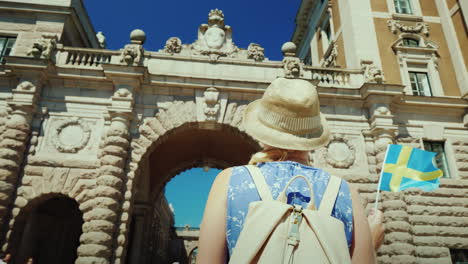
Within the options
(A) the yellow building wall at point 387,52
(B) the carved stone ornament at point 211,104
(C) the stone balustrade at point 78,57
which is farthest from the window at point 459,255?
(C) the stone balustrade at point 78,57

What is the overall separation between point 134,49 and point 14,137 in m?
4.58

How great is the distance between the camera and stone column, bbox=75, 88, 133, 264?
27.9 feet

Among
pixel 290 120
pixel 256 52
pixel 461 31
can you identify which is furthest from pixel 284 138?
pixel 461 31

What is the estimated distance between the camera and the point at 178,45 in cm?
1195

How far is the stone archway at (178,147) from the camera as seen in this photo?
33.0 ft

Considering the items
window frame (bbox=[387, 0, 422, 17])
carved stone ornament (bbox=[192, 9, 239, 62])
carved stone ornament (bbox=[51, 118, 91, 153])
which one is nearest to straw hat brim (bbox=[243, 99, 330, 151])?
carved stone ornament (bbox=[51, 118, 91, 153])

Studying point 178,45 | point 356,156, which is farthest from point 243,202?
point 178,45

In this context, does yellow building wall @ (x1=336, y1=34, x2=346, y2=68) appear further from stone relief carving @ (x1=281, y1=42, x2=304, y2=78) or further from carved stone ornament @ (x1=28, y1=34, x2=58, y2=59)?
carved stone ornament @ (x1=28, y1=34, x2=58, y2=59)

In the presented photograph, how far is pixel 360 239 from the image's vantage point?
1.46 m

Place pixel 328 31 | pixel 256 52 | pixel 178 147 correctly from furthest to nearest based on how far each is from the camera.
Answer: pixel 328 31 < pixel 178 147 < pixel 256 52

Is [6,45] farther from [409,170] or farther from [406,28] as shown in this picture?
[406,28]

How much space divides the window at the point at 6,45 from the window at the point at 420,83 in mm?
15604

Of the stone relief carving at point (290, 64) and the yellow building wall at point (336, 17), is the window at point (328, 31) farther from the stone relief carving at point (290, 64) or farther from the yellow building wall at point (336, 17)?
the stone relief carving at point (290, 64)

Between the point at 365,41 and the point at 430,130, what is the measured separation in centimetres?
446
